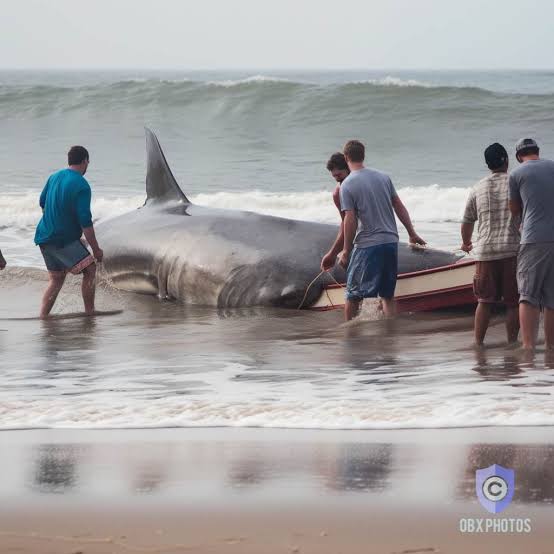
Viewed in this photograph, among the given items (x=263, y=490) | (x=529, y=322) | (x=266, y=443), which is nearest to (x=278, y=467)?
(x=263, y=490)

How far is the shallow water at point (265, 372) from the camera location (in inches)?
240

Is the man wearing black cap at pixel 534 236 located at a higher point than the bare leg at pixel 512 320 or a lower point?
higher

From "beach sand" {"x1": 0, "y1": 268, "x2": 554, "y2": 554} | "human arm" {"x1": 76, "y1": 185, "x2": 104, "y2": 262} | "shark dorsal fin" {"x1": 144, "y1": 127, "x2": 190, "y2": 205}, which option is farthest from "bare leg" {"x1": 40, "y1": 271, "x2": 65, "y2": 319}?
"shark dorsal fin" {"x1": 144, "y1": 127, "x2": 190, "y2": 205}

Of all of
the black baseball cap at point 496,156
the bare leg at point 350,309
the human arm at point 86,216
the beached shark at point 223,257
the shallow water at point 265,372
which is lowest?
the shallow water at point 265,372

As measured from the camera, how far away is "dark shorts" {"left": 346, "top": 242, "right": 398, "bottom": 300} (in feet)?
29.0

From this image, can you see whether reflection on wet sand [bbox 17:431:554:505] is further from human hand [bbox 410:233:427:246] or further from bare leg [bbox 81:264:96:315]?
bare leg [bbox 81:264:96:315]

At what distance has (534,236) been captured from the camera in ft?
24.7

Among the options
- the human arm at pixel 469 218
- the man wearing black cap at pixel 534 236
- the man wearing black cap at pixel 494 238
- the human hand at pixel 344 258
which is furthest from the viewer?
the human hand at pixel 344 258

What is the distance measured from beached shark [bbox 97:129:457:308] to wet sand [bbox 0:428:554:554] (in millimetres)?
4480

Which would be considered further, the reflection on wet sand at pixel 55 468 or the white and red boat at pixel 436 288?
the white and red boat at pixel 436 288

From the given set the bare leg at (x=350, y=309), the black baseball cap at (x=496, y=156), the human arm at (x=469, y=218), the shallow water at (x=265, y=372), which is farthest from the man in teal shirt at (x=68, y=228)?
the black baseball cap at (x=496, y=156)

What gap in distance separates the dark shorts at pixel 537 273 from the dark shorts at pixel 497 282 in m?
0.27

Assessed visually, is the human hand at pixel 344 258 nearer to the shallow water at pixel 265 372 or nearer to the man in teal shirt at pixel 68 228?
the shallow water at pixel 265 372

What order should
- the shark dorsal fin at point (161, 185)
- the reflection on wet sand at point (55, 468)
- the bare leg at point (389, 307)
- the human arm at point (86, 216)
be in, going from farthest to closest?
the shark dorsal fin at point (161, 185), the human arm at point (86, 216), the bare leg at point (389, 307), the reflection on wet sand at point (55, 468)
